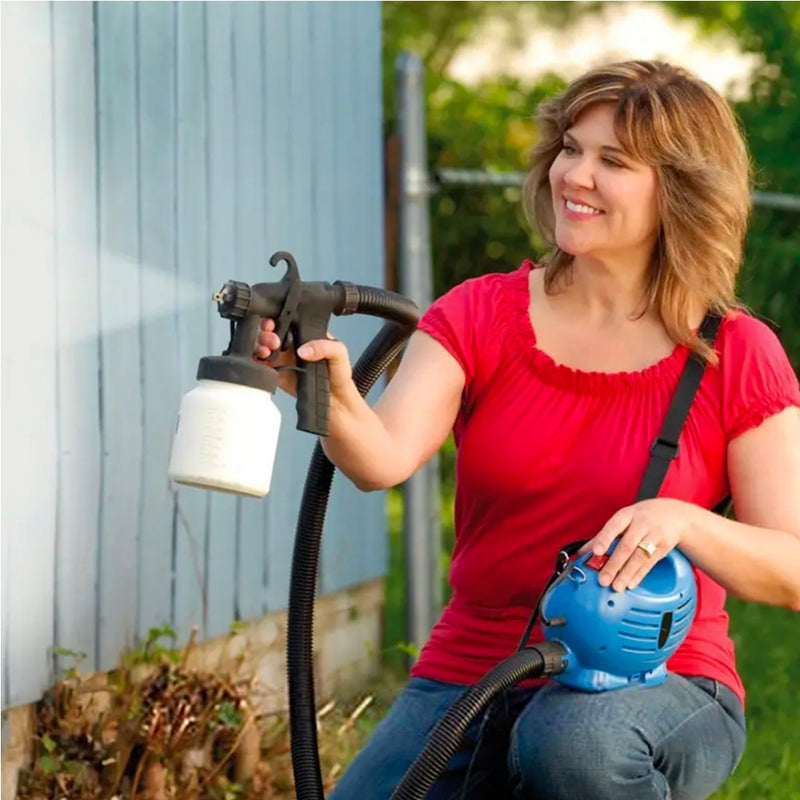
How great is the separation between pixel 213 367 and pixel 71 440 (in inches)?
55.1

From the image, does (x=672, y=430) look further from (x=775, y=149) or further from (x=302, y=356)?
(x=775, y=149)

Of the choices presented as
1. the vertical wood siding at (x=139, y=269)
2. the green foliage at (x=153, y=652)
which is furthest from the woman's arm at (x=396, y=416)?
the green foliage at (x=153, y=652)

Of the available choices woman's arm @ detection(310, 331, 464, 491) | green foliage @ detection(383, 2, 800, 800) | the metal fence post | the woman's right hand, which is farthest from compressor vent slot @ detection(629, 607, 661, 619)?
the metal fence post

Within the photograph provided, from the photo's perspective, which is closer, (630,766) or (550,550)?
(630,766)

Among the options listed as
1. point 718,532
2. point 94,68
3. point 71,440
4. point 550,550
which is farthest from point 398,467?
point 94,68

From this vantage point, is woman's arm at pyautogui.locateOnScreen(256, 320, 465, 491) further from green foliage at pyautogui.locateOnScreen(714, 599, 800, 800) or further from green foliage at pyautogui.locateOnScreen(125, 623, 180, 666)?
green foliage at pyautogui.locateOnScreen(714, 599, 800, 800)

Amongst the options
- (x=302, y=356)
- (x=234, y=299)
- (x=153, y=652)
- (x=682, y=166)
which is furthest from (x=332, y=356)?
(x=153, y=652)

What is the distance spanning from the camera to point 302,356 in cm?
232

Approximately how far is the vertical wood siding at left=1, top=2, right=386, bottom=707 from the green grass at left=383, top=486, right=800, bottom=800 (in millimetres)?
645

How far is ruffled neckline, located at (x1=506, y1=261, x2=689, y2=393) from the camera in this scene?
2.84m

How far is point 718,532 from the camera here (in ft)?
8.38

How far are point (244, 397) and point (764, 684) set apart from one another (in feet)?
10.7

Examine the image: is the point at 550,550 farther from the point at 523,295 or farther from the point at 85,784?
the point at 85,784

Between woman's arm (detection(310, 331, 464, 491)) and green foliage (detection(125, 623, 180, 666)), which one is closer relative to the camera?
woman's arm (detection(310, 331, 464, 491))
